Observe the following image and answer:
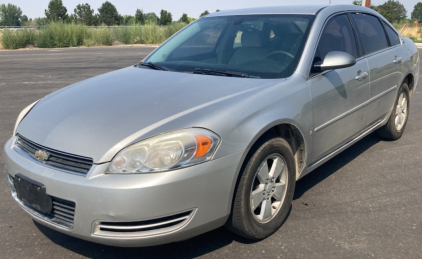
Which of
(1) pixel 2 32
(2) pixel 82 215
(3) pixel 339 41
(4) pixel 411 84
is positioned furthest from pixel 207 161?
(1) pixel 2 32

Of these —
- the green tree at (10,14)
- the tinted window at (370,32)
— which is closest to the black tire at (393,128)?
the tinted window at (370,32)

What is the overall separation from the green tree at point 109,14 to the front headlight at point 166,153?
74.1 metres

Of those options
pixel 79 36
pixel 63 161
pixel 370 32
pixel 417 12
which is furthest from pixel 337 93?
pixel 417 12

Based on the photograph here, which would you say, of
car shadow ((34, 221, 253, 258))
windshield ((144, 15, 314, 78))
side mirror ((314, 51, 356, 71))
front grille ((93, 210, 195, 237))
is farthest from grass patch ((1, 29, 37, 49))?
front grille ((93, 210, 195, 237))

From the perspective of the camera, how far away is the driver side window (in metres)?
3.75

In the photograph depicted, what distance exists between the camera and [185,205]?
2.51 m

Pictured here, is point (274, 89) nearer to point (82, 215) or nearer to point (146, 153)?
point (146, 153)

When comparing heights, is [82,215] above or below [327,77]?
below

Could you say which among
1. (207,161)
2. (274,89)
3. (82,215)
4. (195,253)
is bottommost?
(195,253)

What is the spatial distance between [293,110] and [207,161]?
37.3 inches

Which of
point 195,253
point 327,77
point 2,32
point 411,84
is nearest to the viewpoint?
point 195,253

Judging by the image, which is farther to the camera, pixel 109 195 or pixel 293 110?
pixel 293 110

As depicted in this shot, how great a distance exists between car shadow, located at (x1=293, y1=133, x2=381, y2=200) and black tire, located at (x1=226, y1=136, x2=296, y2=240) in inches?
27.1

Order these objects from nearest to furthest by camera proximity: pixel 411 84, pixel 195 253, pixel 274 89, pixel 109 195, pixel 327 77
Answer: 1. pixel 109 195
2. pixel 195 253
3. pixel 274 89
4. pixel 327 77
5. pixel 411 84
